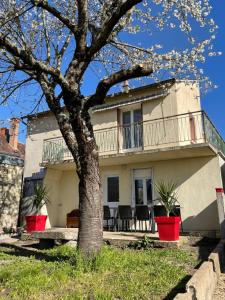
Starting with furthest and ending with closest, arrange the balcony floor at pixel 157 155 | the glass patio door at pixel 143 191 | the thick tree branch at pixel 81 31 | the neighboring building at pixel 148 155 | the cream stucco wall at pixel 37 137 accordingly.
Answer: the cream stucco wall at pixel 37 137, the glass patio door at pixel 143 191, the neighboring building at pixel 148 155, the balcony floor at pixel 157 155, the thick tree branch at pixel 81 31

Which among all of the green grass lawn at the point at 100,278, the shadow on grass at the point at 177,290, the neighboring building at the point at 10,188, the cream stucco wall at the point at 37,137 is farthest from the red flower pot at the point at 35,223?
the shadow on grass at the point at 177,290

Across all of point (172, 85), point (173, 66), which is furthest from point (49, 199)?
point (173, 66)

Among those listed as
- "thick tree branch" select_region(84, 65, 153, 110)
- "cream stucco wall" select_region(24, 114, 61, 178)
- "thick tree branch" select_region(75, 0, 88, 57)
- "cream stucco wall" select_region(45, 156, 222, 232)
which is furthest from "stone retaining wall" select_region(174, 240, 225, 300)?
"cream stucco wall" select_region(24, 114, 61, 178)

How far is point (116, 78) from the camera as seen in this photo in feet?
19.5

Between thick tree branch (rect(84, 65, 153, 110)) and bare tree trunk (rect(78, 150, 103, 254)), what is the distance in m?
1.18

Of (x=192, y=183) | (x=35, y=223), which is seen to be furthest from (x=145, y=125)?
(x=35, y=223)

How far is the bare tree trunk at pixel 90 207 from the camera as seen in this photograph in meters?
5.80

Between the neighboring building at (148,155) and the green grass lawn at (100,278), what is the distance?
5.17m

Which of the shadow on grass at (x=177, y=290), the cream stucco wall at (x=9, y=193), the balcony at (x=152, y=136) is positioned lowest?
the shadow on grass at (x=177, y=290)

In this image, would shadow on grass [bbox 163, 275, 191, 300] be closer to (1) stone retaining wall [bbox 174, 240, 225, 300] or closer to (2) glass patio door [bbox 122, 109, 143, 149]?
(1) stone retaining wall [bbox 174, 240, 225, 300]

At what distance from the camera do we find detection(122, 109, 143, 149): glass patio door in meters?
13.5

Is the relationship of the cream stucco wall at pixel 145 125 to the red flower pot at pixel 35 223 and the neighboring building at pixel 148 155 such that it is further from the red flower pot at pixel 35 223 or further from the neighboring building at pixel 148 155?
the red flower pot at pixel 35 223

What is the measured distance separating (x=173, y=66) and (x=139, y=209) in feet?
17.6

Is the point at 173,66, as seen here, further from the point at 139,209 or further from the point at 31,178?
the point at 31,178
